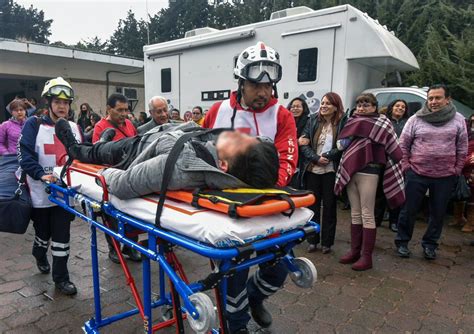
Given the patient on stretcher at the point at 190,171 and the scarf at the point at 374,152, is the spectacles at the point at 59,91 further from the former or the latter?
the scarf at the point at 374,152

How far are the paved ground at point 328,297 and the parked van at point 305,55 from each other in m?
3.34

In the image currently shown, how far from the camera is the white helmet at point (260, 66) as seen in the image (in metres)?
2.08

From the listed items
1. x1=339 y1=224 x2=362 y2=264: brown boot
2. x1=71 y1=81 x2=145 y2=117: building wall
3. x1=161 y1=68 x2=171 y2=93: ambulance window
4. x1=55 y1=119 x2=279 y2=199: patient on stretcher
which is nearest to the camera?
x1=55 y1=119 x2=279 y2=199: patient on stretcher

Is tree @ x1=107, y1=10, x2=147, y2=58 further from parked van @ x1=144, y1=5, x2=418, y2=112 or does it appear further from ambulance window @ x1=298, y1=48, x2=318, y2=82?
ambulance window @ x1=298, y1=48, x2=318, y2=82

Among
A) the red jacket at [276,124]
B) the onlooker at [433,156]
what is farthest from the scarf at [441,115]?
the red jacket at [276,124]

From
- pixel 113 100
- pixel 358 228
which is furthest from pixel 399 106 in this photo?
pixel 113 100

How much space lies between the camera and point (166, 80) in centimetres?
888

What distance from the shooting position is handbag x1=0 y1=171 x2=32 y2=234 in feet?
9.95

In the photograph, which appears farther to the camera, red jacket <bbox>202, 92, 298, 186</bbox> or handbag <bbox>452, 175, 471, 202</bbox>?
handbag <bbox>452, 175, 471, 202</bbox>

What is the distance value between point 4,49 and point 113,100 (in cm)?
895

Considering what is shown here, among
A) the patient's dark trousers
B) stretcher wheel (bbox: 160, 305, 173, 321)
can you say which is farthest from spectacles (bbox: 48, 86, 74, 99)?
stretcher wheel (bbox: 160, 305, 173, 321)

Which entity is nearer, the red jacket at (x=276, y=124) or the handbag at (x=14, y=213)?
the red jacket at (x=276, y=124)

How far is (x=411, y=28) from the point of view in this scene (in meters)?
10.8

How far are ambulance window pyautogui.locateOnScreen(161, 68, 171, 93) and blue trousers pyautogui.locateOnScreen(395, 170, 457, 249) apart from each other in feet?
20.8
